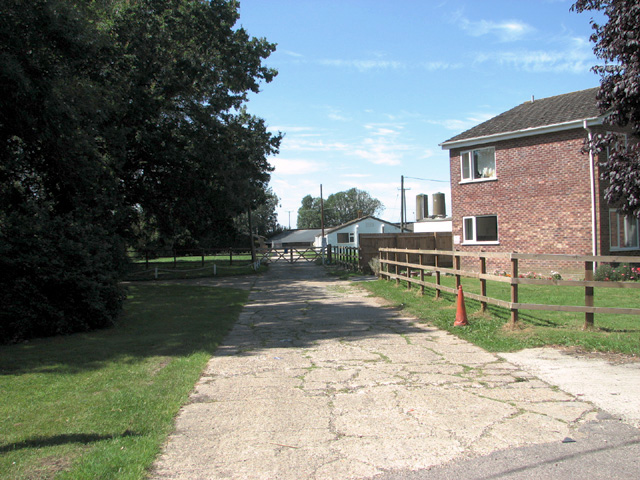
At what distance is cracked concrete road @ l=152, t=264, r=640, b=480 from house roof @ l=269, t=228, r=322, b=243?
8192 cm

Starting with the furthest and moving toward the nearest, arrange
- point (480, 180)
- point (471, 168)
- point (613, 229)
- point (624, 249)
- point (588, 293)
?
point (471, 168), point (480, 180), point (624, 249), point (613, 229), point (588, 293)

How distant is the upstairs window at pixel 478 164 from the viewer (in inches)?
820

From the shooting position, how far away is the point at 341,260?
29766 mm

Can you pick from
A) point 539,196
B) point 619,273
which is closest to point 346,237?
point 539,196

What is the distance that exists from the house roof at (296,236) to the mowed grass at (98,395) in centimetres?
7915

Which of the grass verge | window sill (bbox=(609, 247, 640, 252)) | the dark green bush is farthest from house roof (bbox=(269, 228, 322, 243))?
the dark green bush

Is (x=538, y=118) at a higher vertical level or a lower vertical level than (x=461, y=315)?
higher

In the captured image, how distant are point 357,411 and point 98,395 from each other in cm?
294

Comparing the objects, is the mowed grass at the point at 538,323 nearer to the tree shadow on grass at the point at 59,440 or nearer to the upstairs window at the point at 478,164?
the tree shadow on grass at the point at 59,440

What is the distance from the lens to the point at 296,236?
93.1 m

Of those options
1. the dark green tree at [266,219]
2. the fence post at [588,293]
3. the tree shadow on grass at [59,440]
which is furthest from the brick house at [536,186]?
the dark green tree at [266,219]

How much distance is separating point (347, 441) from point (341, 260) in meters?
25.7

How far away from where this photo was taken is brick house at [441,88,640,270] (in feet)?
58.7

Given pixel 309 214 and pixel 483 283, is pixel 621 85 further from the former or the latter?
pixel 309 214
